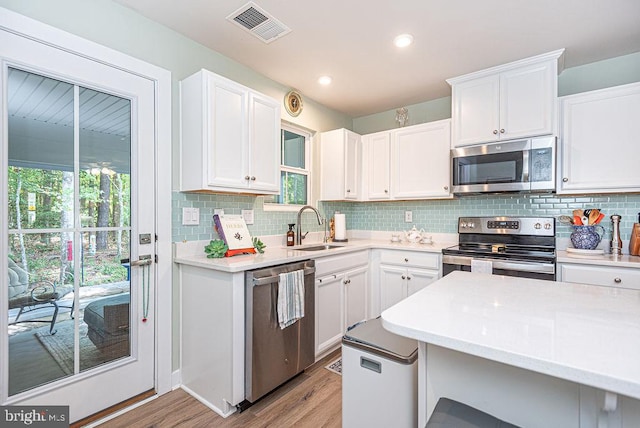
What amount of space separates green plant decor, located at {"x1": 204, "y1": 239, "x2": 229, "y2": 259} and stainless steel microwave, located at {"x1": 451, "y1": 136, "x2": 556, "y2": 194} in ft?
6.93

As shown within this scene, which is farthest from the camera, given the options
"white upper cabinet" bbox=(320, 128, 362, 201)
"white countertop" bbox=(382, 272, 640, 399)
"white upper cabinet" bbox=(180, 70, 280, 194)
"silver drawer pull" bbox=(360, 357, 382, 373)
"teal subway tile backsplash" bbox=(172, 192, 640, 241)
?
"white upper cabinet" bbox=(320, 128, 362, 201)

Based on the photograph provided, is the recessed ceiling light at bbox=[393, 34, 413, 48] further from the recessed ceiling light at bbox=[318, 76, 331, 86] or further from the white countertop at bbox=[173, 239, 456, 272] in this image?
the white countertop at bbox=[173, 239, 456, 272]

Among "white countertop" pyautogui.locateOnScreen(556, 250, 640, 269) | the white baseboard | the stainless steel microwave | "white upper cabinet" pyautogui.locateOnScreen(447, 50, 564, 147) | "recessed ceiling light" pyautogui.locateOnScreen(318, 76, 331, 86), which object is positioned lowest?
the white baseboard

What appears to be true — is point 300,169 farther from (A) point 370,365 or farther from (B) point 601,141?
(B) point 601,141

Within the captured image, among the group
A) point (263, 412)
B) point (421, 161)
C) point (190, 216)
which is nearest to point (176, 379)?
point (263, 412)

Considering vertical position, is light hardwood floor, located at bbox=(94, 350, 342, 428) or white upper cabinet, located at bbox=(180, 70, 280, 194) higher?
white upper cabinet, located at bbox=(180, 70, 280, 194)

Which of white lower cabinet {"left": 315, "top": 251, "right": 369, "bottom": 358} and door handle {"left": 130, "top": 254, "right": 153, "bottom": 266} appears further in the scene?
white lower cabinet {"left": 315, "top": 251, "right": 369, "bottom": 358}

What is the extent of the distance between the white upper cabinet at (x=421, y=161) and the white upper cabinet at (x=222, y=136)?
154 cm

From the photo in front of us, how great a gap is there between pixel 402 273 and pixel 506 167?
130 cm

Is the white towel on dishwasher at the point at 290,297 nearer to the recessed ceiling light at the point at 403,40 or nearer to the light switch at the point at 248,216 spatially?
the light switch at the point at 248,216

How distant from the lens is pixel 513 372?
34.9 inches

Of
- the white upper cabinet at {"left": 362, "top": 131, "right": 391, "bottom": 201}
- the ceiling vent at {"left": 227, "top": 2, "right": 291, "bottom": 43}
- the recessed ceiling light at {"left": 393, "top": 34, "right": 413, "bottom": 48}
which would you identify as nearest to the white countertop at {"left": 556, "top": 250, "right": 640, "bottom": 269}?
the white upper cabinet at {"left": 362, "top": 131, "right": 391, "bottom": 201}

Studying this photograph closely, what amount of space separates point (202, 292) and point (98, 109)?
4.23 feet

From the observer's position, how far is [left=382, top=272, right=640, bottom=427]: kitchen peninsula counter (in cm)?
68
